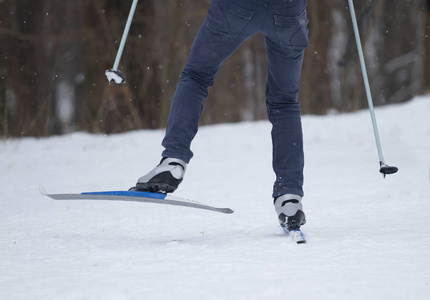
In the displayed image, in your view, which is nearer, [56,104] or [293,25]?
[293,25]

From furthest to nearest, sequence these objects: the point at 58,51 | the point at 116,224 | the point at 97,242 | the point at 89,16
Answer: the point at 58,51 → the point at 89,16 → the point at 116,224 → the point at 97,242

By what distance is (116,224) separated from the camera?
9.20 ft

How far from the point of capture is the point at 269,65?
7.84 ft

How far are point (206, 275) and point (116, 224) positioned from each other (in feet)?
4.19

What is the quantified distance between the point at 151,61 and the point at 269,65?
11.2 metres

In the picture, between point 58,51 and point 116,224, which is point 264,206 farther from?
point 58,51

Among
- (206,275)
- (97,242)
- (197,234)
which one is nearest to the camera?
(206,275)

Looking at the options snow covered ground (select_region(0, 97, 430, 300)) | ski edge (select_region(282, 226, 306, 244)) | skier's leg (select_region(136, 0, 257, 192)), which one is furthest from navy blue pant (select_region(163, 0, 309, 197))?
snow covered ground (select_region(0, 97, 430, 300))

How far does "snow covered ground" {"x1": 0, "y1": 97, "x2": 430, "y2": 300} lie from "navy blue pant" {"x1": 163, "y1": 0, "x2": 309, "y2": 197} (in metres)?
0.38

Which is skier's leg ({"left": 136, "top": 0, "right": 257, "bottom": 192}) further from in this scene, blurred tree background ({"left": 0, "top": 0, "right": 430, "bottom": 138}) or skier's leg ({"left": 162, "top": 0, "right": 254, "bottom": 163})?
blurred tree background ({"left": 0, "top": 0, "right": 430, "bottom": 138})

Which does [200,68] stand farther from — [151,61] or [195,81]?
[151,61]

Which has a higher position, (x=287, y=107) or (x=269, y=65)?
(x=269, y=65)

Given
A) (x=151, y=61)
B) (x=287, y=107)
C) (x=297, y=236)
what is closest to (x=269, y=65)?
(x=287, y=107)

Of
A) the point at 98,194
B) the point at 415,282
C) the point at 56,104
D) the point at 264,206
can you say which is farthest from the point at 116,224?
the point at 56,104
